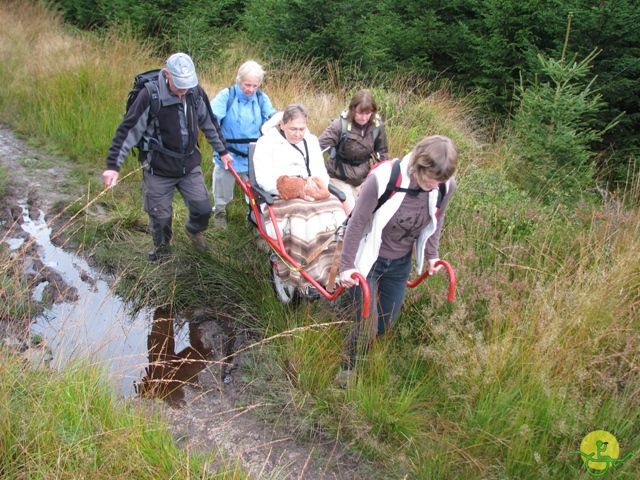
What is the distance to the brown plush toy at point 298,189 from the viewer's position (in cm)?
456

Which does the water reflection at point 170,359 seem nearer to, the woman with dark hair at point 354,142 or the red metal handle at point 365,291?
the red metal handle at point 365,291

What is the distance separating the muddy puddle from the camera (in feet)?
12.7

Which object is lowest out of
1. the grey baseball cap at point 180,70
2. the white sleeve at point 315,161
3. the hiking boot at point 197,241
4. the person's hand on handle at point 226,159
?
the hiking boot at point 197,241

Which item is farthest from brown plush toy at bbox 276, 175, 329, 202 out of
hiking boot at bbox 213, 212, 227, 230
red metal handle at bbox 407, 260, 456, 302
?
hiking boot at bbox 213, 212, 227, 230

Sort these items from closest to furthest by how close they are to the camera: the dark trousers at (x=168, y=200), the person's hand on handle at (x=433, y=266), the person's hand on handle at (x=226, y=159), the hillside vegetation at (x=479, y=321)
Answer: the hillside vegetation at (x=479, y=321) < the person's hand on handle at (x=433, y=266) < the dark trousers at (x=168, y=200) < the person's hand on handle at (x=226, y=159)

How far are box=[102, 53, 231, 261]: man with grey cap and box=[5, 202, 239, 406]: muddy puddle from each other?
0.69 meters

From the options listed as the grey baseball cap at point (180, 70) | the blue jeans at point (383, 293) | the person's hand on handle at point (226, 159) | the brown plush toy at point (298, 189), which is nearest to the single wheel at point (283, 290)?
the brown plush toy at point (298, 189)

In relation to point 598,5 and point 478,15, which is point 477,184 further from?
point 478,15

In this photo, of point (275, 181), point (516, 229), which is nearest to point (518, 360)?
point (516, 229)

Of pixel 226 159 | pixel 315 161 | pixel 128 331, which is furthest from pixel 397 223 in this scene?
pixel 226 159

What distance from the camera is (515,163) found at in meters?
7.02

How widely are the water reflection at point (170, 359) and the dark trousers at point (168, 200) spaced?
0.77 m

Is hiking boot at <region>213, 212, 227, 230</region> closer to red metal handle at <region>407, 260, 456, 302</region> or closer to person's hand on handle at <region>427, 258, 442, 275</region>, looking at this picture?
red metal handle at <region>407, 260, 456, 302</region>

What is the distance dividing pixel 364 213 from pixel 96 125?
221 inches
